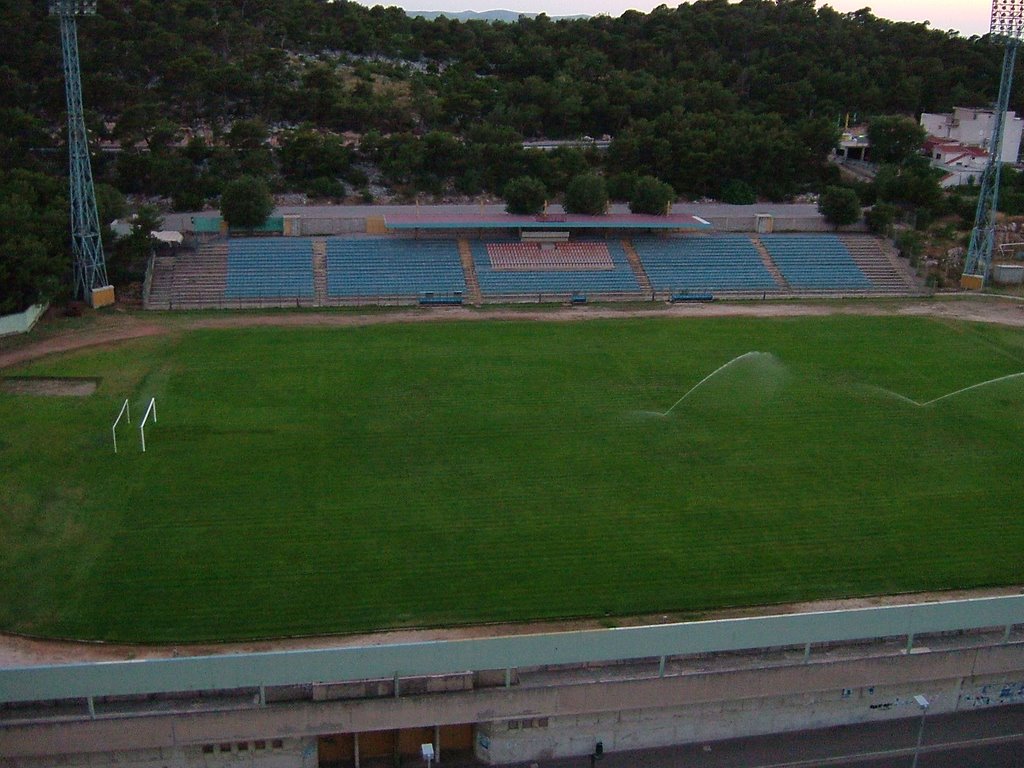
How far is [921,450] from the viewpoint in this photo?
983 inches

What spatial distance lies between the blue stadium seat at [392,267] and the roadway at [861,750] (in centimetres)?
2684

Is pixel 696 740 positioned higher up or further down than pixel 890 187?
further down

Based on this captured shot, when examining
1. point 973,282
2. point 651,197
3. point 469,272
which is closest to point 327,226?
point 469,272

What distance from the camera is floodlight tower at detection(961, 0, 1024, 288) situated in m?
38.8

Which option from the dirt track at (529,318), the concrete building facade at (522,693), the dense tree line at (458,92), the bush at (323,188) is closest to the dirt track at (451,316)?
the dirt track at (529,318)

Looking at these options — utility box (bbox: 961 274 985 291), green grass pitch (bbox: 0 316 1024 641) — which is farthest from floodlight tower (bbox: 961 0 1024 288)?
green grass pitch (bbox: 0 316 1024 641)

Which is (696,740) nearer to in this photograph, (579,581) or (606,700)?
(606,700)

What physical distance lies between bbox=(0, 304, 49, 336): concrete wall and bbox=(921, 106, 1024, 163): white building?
184ft

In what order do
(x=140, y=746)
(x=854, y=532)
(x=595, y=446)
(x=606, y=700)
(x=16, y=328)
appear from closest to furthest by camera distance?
(x=140, y=746), (x=606, y=700), (x=854, y=532), (x=595, y=446), (x=16, y=328)

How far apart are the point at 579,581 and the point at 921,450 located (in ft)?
37.4

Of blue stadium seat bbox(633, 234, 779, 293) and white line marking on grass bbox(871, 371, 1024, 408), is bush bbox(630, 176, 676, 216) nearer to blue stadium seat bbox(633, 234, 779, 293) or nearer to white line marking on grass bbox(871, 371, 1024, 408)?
blue stadium seat bbox(633, 234, 779, 293)

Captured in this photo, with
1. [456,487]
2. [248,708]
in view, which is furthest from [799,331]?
[248,708]

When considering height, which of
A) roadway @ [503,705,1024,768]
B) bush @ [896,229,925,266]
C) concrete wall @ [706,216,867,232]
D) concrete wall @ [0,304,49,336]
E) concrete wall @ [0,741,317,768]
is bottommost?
roadway @ [503,705,1024,768]

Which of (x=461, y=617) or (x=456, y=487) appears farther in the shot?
(x=456, y=487)
